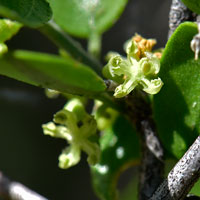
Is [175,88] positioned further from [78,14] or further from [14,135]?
[14,135]

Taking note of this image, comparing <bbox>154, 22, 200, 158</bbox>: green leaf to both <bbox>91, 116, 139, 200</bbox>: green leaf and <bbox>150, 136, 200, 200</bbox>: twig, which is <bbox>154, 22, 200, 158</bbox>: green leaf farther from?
<bbox>91, 116, 139, 200</bbox>: green leaf

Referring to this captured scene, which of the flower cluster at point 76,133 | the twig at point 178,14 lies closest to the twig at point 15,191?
the flower cluster at point 76,133

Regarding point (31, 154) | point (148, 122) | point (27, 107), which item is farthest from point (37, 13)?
point (31, 154)

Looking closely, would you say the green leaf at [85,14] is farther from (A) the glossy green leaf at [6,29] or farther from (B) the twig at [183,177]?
(B) the twig at [183,177]

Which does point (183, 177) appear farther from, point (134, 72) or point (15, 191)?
point (15, 191)

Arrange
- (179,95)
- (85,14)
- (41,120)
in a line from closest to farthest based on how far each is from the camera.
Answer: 1. (179,95)
2. (85,14)
3. (41,120)

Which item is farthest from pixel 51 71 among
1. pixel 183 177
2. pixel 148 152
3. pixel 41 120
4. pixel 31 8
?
pixel 41 120
